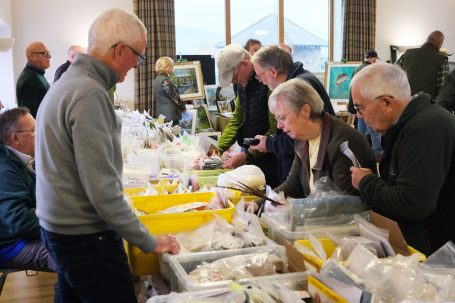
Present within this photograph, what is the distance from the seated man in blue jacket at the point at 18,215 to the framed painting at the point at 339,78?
6.35 metres

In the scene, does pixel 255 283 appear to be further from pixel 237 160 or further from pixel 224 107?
pixel 224 107

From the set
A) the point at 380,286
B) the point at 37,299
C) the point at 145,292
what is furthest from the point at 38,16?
the point at 380,286

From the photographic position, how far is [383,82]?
1675 millimetres

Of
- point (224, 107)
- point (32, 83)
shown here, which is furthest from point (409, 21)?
point (32, 83)

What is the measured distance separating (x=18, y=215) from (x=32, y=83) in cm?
278

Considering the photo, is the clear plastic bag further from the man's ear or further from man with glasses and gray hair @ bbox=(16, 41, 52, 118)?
man with glasses and gray hair @ bbox=(16, 41, 52, 118)

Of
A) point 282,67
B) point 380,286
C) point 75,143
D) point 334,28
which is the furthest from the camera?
point 334,28

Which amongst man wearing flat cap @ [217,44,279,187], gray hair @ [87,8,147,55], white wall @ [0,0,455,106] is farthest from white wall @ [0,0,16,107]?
gray hair @ [87,8,147,55]

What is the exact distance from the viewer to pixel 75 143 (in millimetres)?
1338

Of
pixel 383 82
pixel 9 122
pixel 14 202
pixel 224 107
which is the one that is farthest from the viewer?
pixel 224 107

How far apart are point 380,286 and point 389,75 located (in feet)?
2.76

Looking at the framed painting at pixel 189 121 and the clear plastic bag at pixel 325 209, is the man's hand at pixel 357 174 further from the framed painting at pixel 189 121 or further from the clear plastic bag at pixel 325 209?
the framed painting at pixel 189 121

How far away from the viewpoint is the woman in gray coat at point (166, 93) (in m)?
6.04

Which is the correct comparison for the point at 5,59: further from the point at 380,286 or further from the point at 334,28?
the point at 380,286
